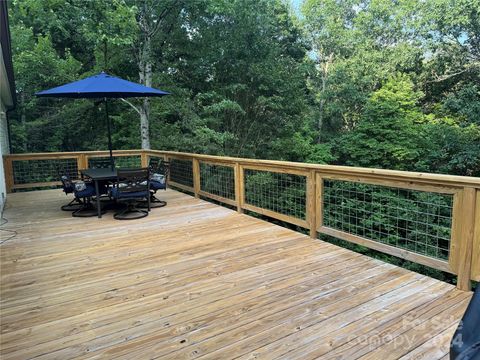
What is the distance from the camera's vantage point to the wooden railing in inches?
102

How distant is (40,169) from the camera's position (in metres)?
7.80

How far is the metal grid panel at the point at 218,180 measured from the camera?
5.54m

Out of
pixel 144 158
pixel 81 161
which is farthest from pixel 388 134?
pixel 81 161

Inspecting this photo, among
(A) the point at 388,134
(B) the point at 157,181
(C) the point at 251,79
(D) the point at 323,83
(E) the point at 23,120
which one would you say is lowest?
(B) the point at 157,181

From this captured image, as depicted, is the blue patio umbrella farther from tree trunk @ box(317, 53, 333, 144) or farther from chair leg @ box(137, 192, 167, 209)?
tree trunk @ box(317, 53, 333, 144)

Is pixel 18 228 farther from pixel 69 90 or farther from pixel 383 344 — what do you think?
pixel 383 344

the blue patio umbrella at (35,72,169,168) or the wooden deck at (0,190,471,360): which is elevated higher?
the blue patio umbrella at (35,72,169,168)

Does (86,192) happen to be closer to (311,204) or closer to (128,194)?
(128,194)

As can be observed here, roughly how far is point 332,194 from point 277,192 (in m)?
0.78

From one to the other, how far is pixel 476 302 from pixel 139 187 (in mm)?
4627

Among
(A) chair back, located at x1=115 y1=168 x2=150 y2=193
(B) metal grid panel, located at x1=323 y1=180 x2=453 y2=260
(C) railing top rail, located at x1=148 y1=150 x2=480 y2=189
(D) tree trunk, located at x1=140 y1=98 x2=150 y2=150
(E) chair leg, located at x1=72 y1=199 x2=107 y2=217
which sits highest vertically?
(D) tree trunk, located at x1=140 y1=98 x2=150 y2=150

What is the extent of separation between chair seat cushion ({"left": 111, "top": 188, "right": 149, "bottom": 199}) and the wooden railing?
1.31m

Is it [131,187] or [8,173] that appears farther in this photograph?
[8,173]

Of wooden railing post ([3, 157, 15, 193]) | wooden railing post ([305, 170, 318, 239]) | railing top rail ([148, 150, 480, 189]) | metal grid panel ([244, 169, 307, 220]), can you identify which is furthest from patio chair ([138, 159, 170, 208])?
wooden railing post ([3, 157, 15, 193])
